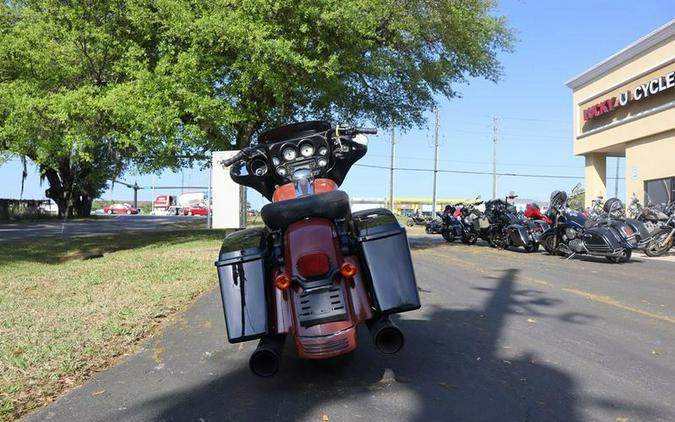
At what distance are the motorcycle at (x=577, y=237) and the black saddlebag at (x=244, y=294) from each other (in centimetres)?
1039

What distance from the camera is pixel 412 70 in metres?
19.2

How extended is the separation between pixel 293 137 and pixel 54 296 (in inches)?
201

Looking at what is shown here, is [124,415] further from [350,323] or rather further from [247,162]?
[247,162]

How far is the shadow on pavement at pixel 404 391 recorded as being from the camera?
3758 mm

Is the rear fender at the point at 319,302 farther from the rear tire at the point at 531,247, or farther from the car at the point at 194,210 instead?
the car at the point at 194,210

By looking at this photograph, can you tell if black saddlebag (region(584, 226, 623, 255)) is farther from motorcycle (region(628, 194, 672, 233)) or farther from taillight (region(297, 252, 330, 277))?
taillight (region(297, 252, 330, 277))

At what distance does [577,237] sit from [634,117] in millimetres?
10949

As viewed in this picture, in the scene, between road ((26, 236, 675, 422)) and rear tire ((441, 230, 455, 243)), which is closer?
road ((26, 236, 675, 422))

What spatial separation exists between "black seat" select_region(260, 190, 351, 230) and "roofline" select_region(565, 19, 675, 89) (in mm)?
19783

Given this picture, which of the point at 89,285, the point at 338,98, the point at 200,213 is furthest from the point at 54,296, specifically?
the point at 200,213

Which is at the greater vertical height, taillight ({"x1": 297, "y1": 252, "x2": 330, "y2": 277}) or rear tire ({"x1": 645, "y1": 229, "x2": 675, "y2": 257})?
taillight ({"x1": 297, "y1": 252, "x2": 330, "y2": 277})

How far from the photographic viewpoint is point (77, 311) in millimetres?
7109

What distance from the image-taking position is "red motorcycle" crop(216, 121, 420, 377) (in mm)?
4012

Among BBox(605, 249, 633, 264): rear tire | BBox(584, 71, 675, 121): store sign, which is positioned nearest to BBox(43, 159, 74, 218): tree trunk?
BBox(584, 71, 675, 121): store sign
